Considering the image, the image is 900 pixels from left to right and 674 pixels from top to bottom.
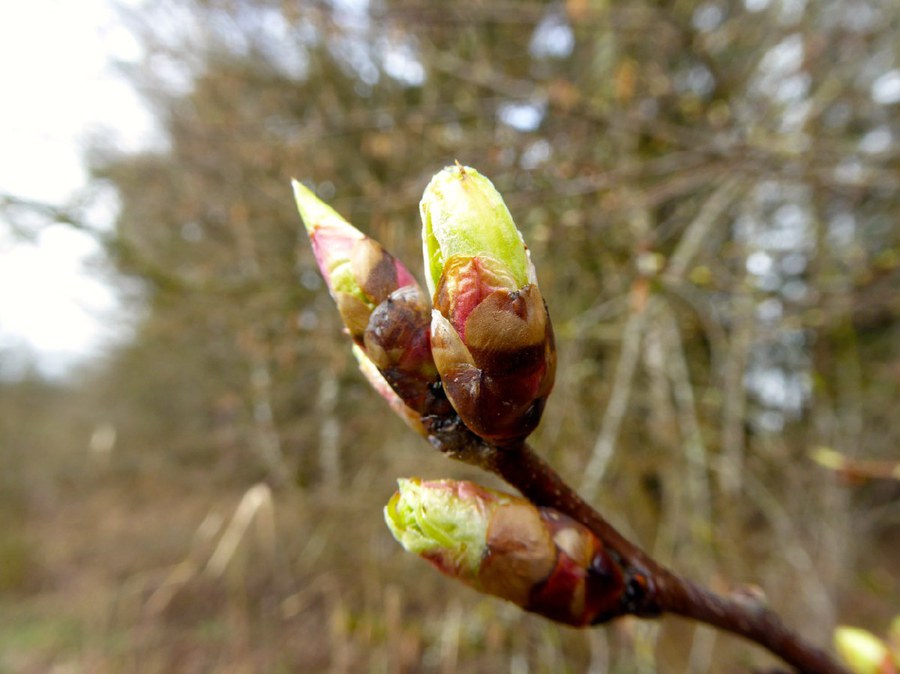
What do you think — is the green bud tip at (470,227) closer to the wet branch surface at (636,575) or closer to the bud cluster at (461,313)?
the bud cluster at (461,313)

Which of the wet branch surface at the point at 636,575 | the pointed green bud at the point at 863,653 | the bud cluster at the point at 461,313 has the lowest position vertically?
the pointed green bud at the point at 863,653

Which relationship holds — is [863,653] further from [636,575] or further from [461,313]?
[461,313]

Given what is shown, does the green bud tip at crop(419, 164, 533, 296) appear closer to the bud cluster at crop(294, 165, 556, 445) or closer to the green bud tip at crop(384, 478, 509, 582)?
the bud cluster at crop(294, 165, 556, 445)

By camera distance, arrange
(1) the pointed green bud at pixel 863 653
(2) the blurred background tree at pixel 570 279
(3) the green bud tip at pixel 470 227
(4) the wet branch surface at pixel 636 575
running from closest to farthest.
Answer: (3) the green bud tip at pixel 470 227, (4) the wet branch surface at pixel 636 575, (1) the pointed green bud at pixel 863 653, (2) the blurred background tree at pixel 570 279

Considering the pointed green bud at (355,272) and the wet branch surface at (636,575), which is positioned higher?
the pointed green bud at (355,272)

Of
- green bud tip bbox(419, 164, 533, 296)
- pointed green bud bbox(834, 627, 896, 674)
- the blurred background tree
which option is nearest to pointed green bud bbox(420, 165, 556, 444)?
green bud tip bbox(419, 164, 533, 296)

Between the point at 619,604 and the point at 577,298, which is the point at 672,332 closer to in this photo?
the point at 577,298

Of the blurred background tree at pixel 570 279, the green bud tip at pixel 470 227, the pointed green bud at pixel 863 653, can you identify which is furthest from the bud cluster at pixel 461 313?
the blurred background tree at pixel 570 279
